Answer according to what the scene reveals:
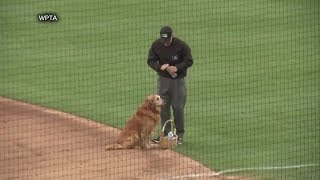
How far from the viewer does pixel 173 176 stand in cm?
1290

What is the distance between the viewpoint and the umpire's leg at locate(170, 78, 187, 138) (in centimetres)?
1431

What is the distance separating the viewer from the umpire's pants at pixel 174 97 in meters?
14.3

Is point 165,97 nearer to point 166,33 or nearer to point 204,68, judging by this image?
point 166,33

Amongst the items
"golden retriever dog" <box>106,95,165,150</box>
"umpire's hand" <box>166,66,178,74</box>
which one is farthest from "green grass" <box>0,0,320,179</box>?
"umpire's hand" <box>166,66,178,74</box>

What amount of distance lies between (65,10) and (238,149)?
9.03m

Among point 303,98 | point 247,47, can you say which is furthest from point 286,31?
point 303,98

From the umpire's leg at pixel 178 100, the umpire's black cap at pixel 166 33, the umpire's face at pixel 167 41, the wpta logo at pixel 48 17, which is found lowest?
the umpire's leg at pixel 178 100

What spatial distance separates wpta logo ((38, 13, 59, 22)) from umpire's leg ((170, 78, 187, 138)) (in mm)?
7506

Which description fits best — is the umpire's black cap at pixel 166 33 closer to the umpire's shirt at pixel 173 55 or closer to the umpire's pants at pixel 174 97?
the umpire's shirt at pixel 173 55

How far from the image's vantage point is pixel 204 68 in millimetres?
18344

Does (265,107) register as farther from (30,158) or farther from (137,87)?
(30,158)

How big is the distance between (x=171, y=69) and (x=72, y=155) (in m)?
1.91

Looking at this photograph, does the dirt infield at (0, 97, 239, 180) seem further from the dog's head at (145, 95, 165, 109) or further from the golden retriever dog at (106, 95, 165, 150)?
the dog's head at (145, 95, 165, 109)

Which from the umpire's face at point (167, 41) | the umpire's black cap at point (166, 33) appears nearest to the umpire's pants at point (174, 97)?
the umpire's face at point (167, 41)
